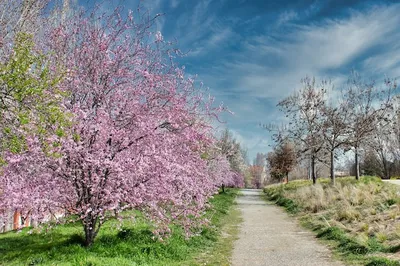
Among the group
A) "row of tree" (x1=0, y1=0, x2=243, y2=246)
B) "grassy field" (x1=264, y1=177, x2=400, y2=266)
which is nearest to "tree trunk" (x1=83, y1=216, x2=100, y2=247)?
"row of tree" (x1=0, y1=0, x2=243, y2=246)

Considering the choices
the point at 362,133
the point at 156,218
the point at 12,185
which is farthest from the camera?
the point at 362,133

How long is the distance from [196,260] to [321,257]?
2.93m

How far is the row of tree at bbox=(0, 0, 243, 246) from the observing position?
6.82 meters

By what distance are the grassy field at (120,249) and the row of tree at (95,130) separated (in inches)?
27.3

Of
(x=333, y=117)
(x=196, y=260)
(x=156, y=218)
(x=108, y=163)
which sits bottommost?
(x=196, y=260)

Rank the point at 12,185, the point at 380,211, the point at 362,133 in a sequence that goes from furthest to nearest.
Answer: the point at 362,133, the point at 380,211, the point at 12,185

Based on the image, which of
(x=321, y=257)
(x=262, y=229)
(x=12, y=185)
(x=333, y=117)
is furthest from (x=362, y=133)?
(x=12, y=185)

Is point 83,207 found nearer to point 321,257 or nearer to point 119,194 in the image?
point 119,194

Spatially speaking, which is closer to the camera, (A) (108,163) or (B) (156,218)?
(A) (108,163)

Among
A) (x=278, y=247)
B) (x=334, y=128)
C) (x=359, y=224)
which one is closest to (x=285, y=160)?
(x=334, y=128)

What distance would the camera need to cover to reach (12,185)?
6863 mm

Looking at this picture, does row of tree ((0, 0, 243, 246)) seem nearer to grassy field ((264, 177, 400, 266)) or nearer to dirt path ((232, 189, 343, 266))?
dirt path ((232, 189, 343, 266))

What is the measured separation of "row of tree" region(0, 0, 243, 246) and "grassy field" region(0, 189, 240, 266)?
0.69 m

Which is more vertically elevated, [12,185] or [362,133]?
[362,133]
